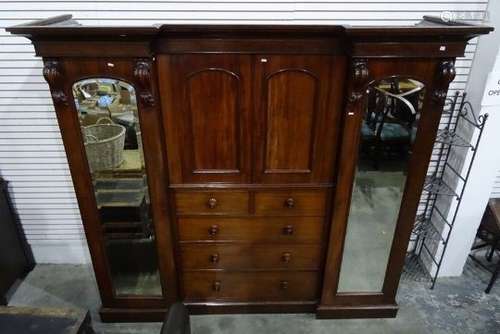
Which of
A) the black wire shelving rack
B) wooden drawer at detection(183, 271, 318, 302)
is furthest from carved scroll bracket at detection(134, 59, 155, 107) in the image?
the black wire shelving rack

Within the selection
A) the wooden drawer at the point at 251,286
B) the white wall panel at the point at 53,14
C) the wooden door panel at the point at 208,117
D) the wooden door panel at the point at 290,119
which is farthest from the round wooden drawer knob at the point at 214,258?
the white wall panel at the point at 53,14

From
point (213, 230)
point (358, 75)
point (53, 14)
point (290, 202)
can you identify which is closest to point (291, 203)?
point (290, 202)

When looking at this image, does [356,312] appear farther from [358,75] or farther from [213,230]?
[358,75]

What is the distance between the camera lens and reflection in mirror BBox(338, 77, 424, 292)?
2084 mm

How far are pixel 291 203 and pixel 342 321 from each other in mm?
1087

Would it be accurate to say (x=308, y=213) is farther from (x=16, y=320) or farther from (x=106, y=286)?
(x=16, y=320)

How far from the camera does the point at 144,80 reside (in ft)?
6.18

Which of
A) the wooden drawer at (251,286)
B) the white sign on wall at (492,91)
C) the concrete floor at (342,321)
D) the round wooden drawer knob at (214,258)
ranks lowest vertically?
Result: the concrete floor at (342,321)

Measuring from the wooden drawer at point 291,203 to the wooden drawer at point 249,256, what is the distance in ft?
0.89

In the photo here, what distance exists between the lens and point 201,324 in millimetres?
Answer: 2703

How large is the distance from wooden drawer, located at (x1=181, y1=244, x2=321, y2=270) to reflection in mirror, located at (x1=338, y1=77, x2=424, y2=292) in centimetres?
27

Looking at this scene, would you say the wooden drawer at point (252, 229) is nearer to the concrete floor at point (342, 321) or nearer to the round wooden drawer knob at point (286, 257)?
the round wooden drawer knob at point (286, 257)

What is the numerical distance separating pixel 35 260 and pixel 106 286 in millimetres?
1099

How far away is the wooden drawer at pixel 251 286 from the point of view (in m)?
2.63
